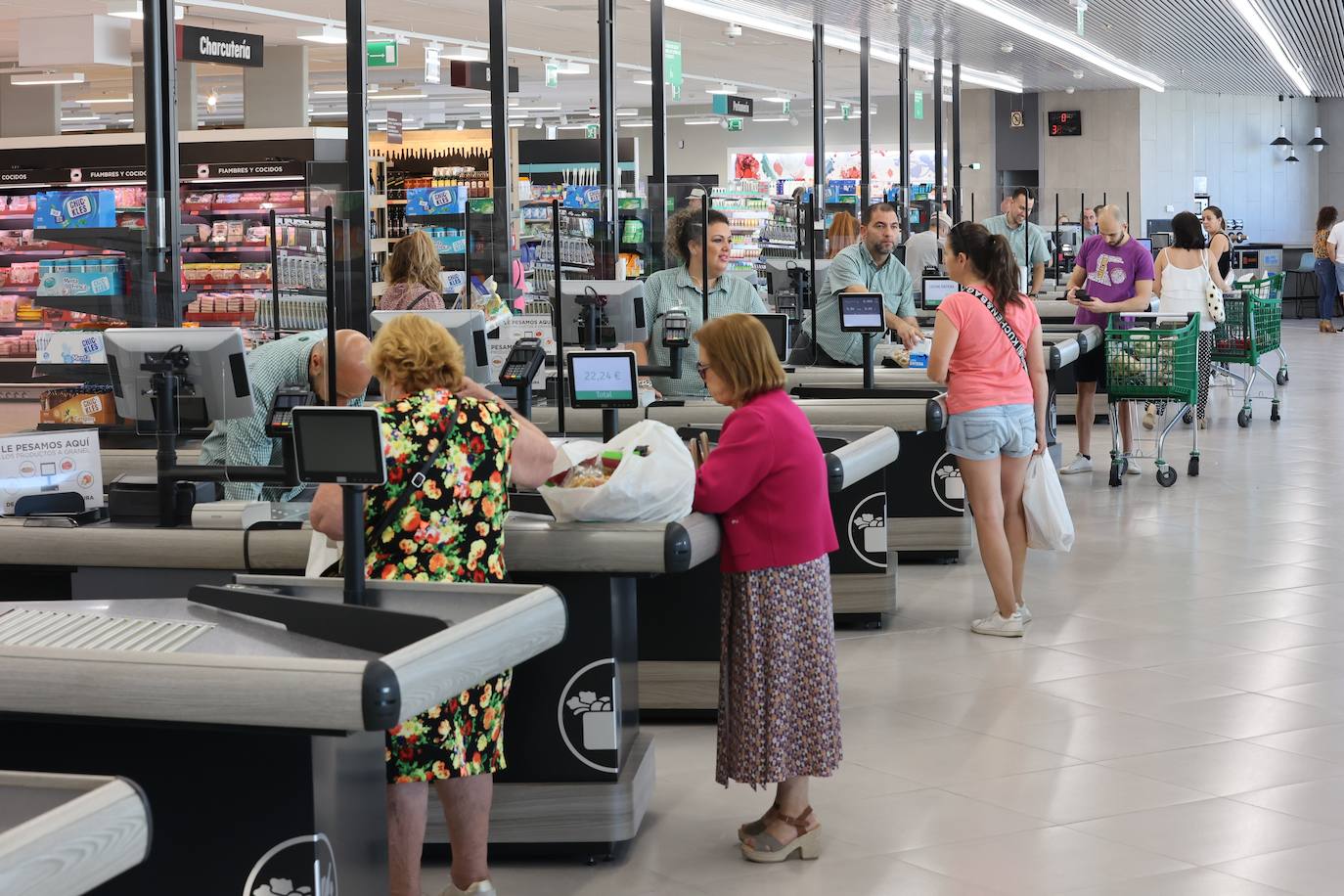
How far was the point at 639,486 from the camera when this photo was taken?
11.9ft

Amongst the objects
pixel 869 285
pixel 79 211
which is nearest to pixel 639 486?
pixel 869 285

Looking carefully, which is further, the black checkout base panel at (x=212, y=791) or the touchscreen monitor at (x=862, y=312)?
the touchscreen monitor at (x=862, y=312)

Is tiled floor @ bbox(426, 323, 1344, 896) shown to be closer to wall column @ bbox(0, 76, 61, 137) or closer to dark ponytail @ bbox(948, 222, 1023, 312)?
dark ponytail @ bbox(948, 222, 1023, 312)

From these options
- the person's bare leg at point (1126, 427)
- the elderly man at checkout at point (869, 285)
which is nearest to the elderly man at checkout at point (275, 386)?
the elderly man at checkout at point (869, 285)

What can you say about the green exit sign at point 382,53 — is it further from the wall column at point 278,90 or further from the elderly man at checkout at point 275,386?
the elderly man at checkout at point 275,386

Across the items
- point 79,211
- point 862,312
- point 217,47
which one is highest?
point 217,47

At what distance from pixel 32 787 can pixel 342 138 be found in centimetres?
1300

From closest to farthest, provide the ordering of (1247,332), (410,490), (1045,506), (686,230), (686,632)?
(410,490) → (686,632) → (1045,506) → (686,230) → (1247,332)

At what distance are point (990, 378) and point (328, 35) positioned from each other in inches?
406

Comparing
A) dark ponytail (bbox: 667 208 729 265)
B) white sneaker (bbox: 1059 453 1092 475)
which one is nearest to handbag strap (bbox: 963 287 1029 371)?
dark ponytail (bbox: 667 208 729 265)

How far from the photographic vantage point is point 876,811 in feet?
13.5

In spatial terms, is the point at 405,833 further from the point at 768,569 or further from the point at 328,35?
the point at 328,35

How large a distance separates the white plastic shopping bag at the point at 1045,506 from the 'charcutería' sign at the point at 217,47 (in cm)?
611

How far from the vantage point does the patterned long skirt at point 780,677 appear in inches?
146
